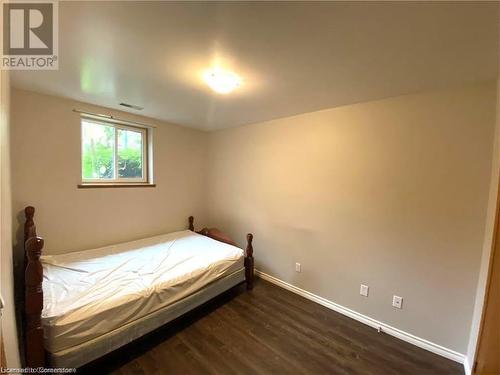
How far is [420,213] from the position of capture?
191cm

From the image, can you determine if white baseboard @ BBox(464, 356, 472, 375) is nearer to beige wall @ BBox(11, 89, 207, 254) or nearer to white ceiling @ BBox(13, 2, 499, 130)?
white ceiling @ BBox(13, 2, 499, 130)

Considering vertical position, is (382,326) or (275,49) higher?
(275,49)

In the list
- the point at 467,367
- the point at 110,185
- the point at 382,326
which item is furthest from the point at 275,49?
the point at 467,367

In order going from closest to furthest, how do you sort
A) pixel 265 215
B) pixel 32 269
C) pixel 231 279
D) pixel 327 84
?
pixel 32 269 → pixel 327 84 → pixel 231 279 → pixel 265 215

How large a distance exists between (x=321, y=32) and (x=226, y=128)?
2465 mm

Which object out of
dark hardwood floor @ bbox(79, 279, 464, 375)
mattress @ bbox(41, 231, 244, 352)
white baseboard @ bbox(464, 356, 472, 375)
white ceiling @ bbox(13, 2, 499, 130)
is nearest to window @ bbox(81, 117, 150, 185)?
white ceiling @ bbox(13, 2, 499, 130)

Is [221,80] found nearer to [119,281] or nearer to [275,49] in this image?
[275,49]

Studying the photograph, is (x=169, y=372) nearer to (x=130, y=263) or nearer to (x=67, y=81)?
(x=130, y=263)

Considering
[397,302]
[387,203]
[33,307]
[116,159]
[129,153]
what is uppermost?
[129,153]

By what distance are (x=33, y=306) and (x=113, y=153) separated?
6.72ft

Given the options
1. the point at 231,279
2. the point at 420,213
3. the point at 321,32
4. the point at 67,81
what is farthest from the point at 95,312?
the point at 420,213

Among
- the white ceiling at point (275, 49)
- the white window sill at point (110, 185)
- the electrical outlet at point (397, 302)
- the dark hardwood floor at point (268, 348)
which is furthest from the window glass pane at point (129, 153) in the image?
the electrical outlet at point (397, 302)

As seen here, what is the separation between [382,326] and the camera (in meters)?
2.10

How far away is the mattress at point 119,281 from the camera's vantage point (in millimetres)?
1407
